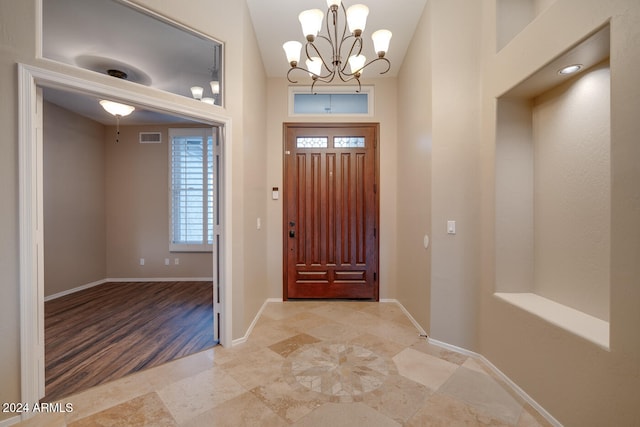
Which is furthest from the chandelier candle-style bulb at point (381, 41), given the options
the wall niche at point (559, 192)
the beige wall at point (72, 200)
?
the beige wall at point (72, 200)

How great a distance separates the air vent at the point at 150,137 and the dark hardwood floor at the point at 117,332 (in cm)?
276

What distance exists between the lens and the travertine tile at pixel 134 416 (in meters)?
1.55

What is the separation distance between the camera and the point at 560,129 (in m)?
1.82

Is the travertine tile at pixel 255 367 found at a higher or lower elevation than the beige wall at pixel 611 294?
lower

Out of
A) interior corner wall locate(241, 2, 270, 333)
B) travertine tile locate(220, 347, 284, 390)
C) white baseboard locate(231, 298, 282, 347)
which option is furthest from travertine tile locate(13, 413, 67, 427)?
interior corner wall locate(241, 2, 270, 333)

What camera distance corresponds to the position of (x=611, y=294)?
1.27 meters

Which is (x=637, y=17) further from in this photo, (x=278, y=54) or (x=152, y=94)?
(x=278, y=54)

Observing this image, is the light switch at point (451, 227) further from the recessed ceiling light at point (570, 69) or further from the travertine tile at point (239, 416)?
the travertine tile at point (239, 416)

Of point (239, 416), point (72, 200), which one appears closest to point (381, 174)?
point (239, 416)

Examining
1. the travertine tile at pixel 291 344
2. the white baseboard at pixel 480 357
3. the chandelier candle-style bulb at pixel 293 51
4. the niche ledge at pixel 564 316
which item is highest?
the chandelier candle-style bulb at pixel 293 51

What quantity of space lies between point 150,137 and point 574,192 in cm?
607

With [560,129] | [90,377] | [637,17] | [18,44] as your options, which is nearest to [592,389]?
[560,129]

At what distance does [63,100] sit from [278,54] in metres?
3.48

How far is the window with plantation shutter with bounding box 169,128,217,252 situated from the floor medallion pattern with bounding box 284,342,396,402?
3.32 m
